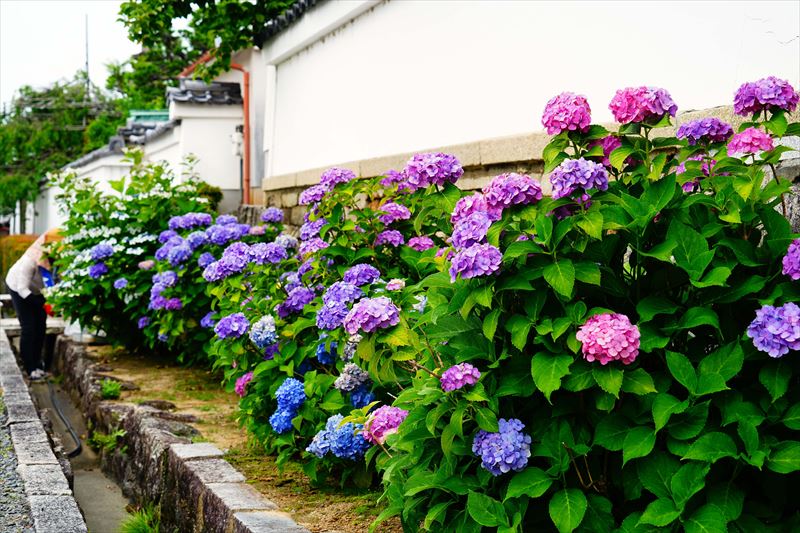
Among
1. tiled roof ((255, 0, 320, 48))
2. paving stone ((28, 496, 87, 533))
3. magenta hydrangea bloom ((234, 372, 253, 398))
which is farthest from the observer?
tiled roof ((255, 0, 320, 48))

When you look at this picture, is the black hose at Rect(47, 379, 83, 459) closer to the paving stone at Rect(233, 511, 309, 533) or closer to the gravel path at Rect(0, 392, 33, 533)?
the gravel path at Rect(0, 392, 33, 533)

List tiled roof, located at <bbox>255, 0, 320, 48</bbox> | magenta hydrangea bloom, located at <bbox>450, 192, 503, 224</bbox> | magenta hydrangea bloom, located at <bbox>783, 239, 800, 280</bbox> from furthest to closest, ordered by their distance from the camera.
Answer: tiled roof, located at <bbox>255, 0, 320, 48</bbox>
magenta hydrangea bloom, located at <bbox>450, 192, 503, 224</bbox>
magenta hydrangea bloom, located at <bbox>783, 239, 800, 280</bbox>

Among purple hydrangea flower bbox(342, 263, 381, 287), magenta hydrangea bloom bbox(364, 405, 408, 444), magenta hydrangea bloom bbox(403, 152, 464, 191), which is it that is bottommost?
magenta hydrangea bloom bbox(364, 405, 408, 444)

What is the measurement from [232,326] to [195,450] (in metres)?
0.86

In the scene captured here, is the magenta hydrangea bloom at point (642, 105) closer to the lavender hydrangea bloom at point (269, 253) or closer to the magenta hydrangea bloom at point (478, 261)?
the magenta hydrangea bloom at point (478, 261)

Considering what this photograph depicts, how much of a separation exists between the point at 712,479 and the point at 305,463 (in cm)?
244

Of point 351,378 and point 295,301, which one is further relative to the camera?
point 295,301

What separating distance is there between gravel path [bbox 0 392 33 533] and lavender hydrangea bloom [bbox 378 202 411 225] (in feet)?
7.78

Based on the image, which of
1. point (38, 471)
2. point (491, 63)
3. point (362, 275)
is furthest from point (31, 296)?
point (362, 275)

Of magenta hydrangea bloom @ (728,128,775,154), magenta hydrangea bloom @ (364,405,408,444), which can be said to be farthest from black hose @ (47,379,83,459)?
magenta hydrangea bloom @ (728,128,775,154)

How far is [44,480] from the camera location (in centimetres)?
544

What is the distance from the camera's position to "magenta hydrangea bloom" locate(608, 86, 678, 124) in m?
3.01

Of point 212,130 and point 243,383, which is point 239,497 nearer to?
point 243,383

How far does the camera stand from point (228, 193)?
1373 centimetres
